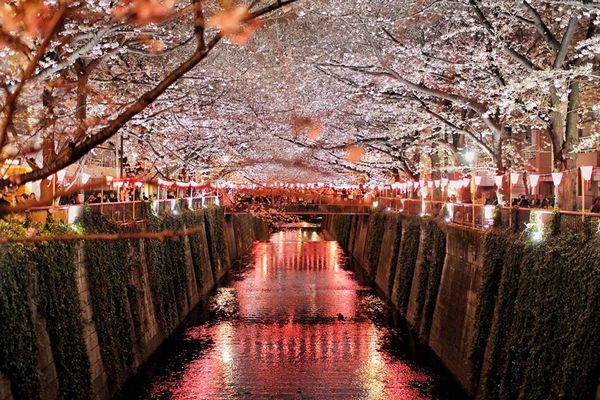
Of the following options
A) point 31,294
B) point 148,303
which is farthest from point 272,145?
point 31,294

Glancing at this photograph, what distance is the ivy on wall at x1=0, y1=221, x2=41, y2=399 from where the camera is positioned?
933cm

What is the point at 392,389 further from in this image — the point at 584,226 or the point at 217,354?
the point at 584,226

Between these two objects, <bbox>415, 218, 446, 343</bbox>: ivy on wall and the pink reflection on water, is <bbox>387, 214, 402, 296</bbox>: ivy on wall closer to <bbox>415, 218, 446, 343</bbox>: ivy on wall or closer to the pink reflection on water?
the pink reflection on water

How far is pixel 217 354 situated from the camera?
1916 centimetres

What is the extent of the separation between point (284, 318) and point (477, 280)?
1086 cm

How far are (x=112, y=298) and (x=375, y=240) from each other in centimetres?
2213

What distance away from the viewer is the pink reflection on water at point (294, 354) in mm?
15891

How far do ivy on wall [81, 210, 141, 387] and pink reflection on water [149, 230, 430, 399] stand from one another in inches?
51.5

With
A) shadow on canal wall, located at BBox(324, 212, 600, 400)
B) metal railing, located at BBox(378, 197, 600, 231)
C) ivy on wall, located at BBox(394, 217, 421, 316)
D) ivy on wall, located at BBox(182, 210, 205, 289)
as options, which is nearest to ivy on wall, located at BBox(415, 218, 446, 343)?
shadow on canal wall, located at BBox(324, 212, 600, 400)

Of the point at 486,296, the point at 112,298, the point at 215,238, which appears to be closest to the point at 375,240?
the point at 215,238

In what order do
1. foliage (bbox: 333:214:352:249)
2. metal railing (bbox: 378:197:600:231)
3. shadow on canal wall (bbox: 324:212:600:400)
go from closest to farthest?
shadow on canal wall (bbox: 324:212:600:400) → metal railing (bbox: 378:197:600:231) → foliage (bbox: 333:214:352:249)

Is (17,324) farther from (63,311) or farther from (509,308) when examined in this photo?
(509,308)

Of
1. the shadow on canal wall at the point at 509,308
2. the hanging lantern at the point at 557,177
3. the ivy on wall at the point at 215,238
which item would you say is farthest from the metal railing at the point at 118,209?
the hanging lantern at the point at 557,177

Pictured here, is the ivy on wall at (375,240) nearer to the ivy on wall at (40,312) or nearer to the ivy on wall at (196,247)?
the ivy on wall at (196,247)
